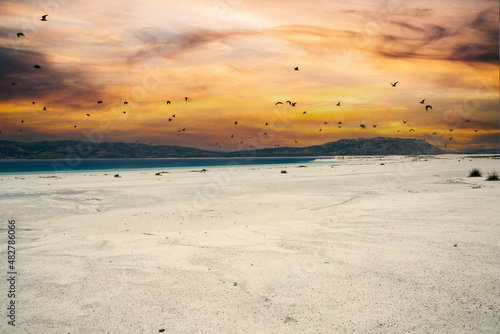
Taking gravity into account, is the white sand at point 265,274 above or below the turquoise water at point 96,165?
below

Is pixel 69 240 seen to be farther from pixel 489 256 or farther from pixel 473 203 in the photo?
pixel 473 203

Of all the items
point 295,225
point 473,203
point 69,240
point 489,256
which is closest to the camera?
point 489,256

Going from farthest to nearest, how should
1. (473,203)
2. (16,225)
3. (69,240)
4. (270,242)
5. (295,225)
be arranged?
(473,203) < (16,225) < (295,225) < (69,240) < (270,242)

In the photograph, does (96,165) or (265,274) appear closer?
(265,274)

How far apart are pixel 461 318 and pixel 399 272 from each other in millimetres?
1277

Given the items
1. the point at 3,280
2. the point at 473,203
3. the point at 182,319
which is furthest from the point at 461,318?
the point at 473,203

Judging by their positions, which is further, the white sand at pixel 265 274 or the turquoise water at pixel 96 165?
the turquoise water at pixel 96 165

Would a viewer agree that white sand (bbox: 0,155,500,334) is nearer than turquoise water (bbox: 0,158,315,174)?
Yes

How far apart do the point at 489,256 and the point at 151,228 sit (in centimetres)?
757

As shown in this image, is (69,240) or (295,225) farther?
(295,225)

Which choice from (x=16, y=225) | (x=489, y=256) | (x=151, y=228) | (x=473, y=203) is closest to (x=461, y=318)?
(x=489, y=256)

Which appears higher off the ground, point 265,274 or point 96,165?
point 96,165

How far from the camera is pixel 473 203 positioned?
10.3 meters

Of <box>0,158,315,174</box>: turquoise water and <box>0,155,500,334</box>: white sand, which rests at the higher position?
<box>0,158,315,174</box>: turquoise water
